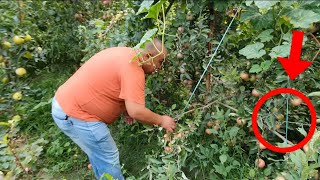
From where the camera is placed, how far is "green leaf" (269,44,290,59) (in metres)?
1.90

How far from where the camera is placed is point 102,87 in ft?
8.00

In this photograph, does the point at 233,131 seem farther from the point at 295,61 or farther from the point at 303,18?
the point at 303,18

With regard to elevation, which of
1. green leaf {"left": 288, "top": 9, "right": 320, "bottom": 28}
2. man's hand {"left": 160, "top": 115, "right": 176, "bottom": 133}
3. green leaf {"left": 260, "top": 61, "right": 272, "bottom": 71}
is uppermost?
green leaf {"left": 288, "top": 9, "right": 320, "bottom": 28}

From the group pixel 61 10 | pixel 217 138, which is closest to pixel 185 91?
pixel 217 138

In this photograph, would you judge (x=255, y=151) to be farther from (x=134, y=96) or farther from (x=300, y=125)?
(x=134, y=96)

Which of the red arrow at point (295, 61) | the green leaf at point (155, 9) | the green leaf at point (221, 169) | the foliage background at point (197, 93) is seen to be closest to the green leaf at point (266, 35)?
the foliage background at point (197, 93)

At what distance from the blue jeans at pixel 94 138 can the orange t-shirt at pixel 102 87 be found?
49 millimetres

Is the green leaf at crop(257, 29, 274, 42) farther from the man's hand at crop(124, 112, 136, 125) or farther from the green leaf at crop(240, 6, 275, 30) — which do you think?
the man's hand at crop(124, 112, 136, 125)

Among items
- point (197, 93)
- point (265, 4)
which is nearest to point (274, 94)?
point (265, 4)

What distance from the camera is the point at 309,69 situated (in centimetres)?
210

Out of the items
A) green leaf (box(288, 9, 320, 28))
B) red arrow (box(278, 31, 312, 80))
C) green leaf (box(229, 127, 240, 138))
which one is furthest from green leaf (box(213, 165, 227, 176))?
green leaf (box(288, 9, 320, 28))

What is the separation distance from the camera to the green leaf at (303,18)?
5.90 feet

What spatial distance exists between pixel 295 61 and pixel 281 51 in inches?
4.0

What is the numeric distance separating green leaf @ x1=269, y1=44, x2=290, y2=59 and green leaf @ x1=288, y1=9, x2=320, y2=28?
129 millimetres
